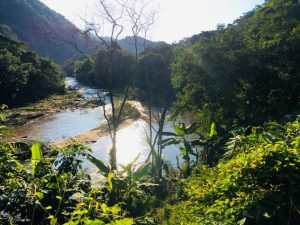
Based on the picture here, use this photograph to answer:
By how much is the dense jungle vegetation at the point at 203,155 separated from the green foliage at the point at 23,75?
28 centimetres

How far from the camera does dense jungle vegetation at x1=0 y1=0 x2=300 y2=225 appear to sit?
3265 mm

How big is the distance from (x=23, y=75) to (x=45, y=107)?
18.3ft

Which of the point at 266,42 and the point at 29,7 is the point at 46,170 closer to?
the point at 266,42

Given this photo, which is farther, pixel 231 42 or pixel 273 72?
pixel 231 42

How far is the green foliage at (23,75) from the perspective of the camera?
4556 cm

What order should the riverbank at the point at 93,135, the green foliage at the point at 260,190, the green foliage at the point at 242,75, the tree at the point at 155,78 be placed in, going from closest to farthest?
the green foliage at the point at 260,190, the green foliage at the point at 242,75, the riverbank at the point at 93,135, the tree at the point at 155,78

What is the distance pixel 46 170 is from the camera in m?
3.83

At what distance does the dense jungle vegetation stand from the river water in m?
3.56

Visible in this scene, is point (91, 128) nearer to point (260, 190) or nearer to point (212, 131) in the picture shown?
point (212, 131)

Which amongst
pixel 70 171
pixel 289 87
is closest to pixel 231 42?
pixel 289 87

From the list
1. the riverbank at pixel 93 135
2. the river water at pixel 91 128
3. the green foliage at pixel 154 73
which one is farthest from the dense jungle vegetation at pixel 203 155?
the riverbank at pixel 93 135

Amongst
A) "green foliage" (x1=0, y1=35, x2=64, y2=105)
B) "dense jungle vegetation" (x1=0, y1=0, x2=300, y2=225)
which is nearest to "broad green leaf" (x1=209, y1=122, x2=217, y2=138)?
"dense jungle vegetation" (x1=0, y1=0, x2=300, y2=225)

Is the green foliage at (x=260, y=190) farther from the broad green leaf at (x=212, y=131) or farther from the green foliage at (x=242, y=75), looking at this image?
the green foliage at (x=242, y=75)

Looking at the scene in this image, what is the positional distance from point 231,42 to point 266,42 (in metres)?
1.86
